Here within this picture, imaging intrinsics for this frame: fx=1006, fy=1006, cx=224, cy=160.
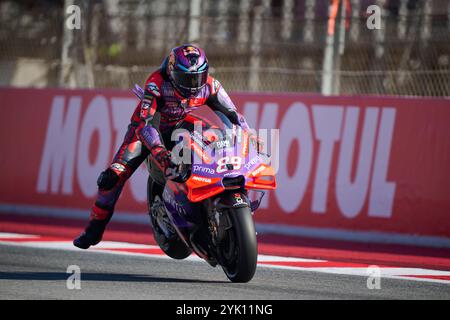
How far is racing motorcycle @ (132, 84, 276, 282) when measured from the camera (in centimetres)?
741

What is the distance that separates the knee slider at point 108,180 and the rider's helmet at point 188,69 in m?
1.04

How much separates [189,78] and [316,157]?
4.28 meters

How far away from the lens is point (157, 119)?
27.9 feet

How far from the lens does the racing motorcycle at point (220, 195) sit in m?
7.41

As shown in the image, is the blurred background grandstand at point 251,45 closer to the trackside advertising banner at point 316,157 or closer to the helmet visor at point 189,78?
the trackside advertising banner at point 316,157

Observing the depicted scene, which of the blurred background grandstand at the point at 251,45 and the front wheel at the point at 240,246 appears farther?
the blurred background grandstand at the point at 251,45

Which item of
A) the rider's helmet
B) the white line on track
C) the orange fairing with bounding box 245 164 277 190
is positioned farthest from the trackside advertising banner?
the orange fairing with bounding box 245 164 277 190

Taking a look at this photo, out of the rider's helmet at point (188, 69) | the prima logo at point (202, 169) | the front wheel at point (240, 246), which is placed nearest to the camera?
the front wheel at point (240, 246)

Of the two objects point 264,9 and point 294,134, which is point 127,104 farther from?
point 264,9

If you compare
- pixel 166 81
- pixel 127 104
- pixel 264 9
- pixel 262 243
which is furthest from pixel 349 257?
pixel 264 9

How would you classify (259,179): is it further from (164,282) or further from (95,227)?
(95,227)

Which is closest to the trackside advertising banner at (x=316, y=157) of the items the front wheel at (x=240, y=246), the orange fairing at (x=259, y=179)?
the orange fairing at (x=259, y=179)

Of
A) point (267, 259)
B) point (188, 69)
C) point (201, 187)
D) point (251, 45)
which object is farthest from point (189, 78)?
point (251, 45)

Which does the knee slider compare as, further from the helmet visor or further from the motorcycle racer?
the helmet visor
